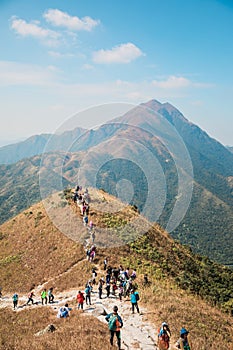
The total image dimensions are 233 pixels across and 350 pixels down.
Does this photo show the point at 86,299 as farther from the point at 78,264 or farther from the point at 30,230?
the point at 30,230

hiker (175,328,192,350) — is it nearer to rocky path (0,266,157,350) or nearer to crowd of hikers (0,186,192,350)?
crowd of hikers (0,186,192,350)

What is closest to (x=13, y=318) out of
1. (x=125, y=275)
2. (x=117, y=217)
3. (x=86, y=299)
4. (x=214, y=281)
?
(x=86, y=299)

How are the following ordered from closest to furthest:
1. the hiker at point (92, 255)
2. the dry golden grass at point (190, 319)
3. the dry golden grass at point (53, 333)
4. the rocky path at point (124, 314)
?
the dry golden grass at point (53, 333) < the rocky path at point (124, 314) < the dry golden grass at point (190, 319) < the hiker at point (92, 255)

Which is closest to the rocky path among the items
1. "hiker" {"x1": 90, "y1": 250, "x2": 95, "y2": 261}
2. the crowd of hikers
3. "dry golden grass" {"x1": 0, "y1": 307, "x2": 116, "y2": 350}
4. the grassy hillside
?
the crowd of hikers

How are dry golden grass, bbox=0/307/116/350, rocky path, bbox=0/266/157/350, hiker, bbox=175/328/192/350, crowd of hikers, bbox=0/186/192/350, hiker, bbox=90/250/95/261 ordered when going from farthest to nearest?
hiker, bbox=90/250/95/261, rocky path, bbox=0/266/157/350, crowd of hikers, bbox=0/186/192/350, dry golden grass, bbox=0/307/116/350, hiker, bbox=175/328/192/350

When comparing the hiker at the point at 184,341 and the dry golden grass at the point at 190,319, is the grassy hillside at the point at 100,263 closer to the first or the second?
the dry golden grass at the point at 190,319

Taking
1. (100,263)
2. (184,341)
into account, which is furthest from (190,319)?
(100,263)

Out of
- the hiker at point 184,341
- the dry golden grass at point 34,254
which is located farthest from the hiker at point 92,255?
the hiker at point 184,341

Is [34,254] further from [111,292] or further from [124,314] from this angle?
[124,314]
